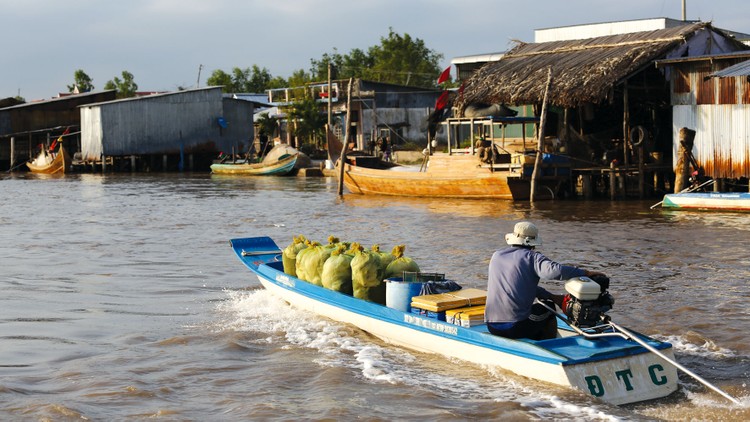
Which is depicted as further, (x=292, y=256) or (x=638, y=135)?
(x=638, y=135)

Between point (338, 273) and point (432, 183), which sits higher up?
point (432, 183)

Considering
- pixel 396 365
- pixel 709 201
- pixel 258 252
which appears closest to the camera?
pixel 396 365

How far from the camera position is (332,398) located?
27.9ft

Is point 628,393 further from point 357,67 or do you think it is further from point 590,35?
point 357,67

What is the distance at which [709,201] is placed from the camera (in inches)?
904

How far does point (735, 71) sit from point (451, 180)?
9134 mm

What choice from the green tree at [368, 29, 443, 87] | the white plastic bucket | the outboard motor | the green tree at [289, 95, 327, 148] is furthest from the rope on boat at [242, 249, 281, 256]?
the green tree at [368, 29, 443, 87]

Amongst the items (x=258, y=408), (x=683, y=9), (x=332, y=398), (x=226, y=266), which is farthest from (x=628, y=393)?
(x=683, y=9)

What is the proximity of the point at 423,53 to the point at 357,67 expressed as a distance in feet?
21.1

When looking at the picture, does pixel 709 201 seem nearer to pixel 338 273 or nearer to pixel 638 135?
pixel 638 135

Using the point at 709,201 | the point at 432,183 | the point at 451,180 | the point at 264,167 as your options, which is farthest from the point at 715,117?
the point at 264,167

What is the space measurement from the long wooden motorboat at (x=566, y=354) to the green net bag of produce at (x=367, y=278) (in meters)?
0.47

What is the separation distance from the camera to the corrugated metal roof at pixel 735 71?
22000 mm

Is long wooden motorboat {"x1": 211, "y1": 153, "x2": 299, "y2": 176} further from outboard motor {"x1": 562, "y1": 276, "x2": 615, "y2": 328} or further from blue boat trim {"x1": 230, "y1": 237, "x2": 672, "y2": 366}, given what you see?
outboard motor {"x1": 562, "y1": 276, "x2": 615, "y2": 328}
